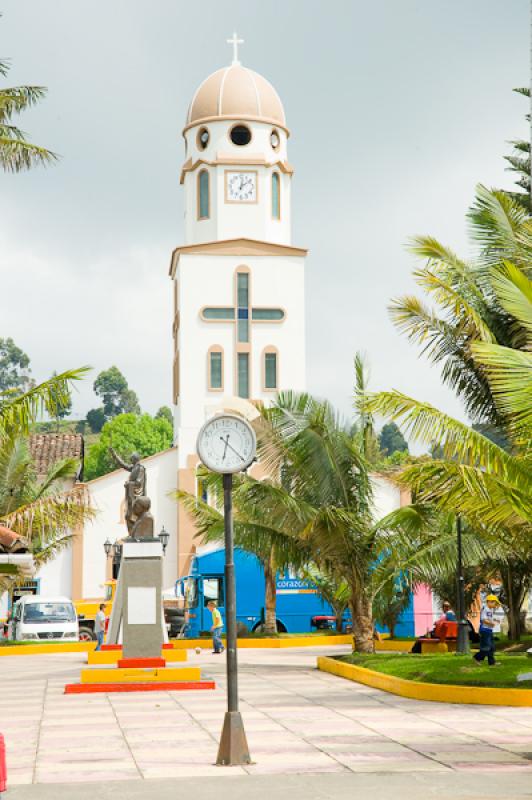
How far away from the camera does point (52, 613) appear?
37.5 meters

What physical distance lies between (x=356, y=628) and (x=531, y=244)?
980cm

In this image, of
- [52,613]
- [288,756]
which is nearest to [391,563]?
[288,756]

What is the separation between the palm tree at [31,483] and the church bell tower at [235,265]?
46.8 ft

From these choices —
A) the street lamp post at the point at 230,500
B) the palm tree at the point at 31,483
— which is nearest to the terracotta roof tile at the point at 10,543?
the street lamp post at the point at 230,500

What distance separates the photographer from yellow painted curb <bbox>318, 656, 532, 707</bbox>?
16281 millimetres

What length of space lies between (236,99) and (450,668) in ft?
136

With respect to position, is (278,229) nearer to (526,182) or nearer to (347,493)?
(526,182)

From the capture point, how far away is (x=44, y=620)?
122 feet

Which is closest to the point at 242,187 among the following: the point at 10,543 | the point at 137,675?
the point at 137,675

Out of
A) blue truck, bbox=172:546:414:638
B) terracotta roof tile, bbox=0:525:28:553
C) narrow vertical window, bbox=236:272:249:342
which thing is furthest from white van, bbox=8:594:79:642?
terracotta roof tile, bbox=0:525:28:553

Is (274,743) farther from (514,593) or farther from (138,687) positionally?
(514,593)

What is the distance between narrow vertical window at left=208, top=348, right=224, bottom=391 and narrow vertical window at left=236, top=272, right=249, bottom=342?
135 cm

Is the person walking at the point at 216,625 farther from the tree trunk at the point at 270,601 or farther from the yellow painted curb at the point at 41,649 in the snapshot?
the tree trunk at the point at 270,601

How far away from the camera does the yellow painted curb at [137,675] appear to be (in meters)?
20.7
